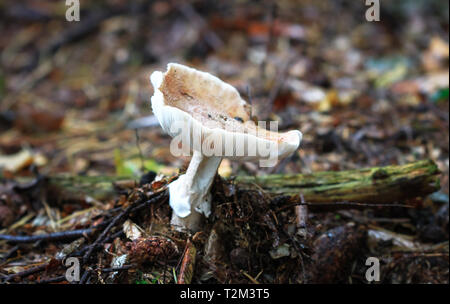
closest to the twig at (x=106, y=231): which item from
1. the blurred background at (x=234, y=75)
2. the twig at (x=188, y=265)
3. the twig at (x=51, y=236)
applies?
the twig at (x=51, y=236)

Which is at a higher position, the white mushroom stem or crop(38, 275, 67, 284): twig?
the white mushroom stem

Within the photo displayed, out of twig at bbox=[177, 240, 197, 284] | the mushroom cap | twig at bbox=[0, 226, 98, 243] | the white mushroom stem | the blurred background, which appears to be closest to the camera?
the mushroom cap

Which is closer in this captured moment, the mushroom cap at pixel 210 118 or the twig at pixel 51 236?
the mushroom cap at pixel 210 118

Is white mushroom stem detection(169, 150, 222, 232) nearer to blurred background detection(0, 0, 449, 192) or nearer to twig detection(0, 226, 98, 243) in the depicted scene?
twig detection(0, 226, 98, 243)

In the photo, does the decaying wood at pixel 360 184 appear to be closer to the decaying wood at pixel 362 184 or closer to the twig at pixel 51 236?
the decaying wood at pixel 362 184

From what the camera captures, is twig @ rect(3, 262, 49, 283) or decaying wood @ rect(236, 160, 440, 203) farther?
decaying wood @ rect(236, 160, 440, 203)

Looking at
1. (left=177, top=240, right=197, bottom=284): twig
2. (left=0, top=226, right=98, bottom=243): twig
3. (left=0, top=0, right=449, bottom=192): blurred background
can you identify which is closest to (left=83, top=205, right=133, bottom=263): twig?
(left=0, top=226, right=98, bottom=243): twig
